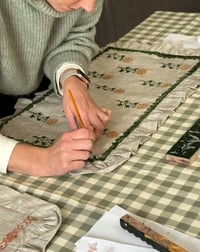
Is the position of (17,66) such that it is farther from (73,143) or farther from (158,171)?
(158,171)

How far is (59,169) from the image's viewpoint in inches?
44.2

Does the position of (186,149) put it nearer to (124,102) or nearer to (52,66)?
(124,102)

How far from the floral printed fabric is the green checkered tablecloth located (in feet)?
0.12

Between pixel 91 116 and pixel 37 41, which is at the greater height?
pixel 37 41

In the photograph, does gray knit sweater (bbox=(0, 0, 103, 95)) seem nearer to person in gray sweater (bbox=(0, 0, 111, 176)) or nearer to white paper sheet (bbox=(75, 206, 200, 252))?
person in gray sweater (bbox=(0, 0, 111, 176))

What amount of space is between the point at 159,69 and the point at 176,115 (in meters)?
0.25

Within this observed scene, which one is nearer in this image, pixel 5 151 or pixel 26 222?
pixel 26 222

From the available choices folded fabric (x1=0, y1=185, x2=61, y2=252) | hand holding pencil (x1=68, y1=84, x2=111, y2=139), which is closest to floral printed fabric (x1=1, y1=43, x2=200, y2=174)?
hand holding pencil (x1=68, y1=84, x2=111, y2=139)

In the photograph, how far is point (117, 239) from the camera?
95 cm

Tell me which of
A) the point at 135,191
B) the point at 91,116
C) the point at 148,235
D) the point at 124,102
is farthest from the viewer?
the point at 124,102

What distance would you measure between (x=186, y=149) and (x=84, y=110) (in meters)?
0.28

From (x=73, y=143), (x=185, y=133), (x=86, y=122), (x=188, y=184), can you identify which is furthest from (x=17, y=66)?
(x=188, y=184)

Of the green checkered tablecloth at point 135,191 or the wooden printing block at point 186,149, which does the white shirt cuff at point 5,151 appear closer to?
the green checkered tablecloth at point 135,191

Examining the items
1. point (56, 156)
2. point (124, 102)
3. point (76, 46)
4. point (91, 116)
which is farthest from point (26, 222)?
point (76, 46)
